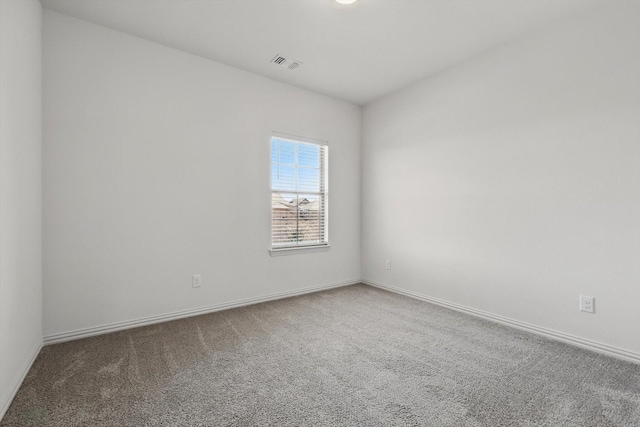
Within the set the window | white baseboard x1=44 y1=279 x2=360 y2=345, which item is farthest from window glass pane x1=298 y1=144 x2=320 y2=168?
white baseboard x1=44 y1=279 x2=360 y2=345

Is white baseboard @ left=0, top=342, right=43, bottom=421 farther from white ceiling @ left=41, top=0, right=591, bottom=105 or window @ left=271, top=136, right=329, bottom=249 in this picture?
white ceiling @ left=41, top=0, right=591, bottom=105

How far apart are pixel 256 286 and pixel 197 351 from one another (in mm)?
1200

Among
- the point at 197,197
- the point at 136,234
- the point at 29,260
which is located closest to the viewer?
the point at 29,260

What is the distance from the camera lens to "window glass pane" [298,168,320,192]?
379cm

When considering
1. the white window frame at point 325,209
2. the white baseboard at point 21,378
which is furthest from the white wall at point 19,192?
the white window frame at point 325,209

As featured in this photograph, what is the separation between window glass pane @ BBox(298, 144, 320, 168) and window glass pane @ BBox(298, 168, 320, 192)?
82 mm

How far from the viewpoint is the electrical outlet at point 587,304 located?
7.40ft

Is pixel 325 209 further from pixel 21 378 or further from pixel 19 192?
pixel 21 378

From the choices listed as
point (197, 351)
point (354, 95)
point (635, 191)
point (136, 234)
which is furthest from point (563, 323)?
point (136, 234)

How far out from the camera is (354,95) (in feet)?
13.0

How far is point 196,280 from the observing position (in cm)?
297

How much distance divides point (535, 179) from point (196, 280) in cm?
330

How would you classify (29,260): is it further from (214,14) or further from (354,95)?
(354,95)

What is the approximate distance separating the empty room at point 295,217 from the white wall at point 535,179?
0.02m
